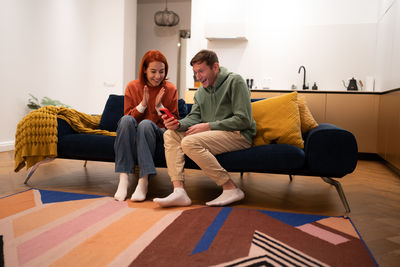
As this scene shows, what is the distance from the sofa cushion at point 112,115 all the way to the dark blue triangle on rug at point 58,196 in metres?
0.76

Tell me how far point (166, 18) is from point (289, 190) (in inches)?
222

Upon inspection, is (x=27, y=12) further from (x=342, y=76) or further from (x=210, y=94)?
(x=342, y=76)

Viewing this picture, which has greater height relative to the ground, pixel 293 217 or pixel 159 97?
pixel 159 97

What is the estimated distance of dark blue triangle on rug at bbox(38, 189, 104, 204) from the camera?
2128mm

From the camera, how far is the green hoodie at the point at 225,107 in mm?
2170

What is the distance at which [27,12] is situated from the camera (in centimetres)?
456

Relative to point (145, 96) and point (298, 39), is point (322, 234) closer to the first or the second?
point (145, 96)

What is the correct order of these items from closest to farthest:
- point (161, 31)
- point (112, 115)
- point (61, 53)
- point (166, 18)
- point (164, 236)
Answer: point (164, 236) → point (112, 115) → point (61, 53) → point (166, 18) → point (161, 31)

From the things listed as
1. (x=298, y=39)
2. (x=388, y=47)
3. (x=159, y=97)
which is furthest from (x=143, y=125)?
(x=298, y=39)

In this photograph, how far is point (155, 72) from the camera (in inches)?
95.6

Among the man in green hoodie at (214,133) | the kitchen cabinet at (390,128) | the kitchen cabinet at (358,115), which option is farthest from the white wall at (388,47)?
the man in green hoodie at (214,133)

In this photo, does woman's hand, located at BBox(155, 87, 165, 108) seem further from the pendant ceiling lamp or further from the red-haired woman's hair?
the pendant ceiling lamp

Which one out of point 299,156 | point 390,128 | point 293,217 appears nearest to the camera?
point 293,217

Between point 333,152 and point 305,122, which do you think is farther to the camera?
point 305,122
